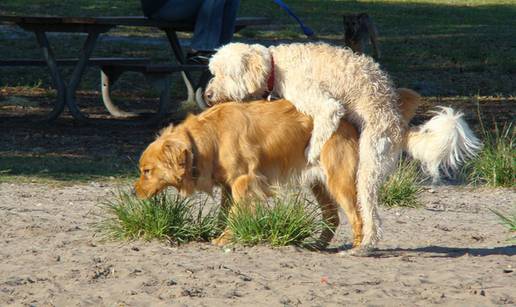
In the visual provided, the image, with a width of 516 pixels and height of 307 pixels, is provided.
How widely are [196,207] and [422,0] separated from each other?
73.9ft

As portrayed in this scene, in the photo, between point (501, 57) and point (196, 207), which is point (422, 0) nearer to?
point (501, 57)

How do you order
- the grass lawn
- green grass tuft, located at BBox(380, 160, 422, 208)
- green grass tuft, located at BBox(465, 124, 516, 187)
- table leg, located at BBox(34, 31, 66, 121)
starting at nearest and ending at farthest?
1. green grass tuft, located at BBox(380, 160, 422, 208)
2. green grass tuft, located at BBox(465, 124, 516, 187)
3. the grass lawn
4. table leg, located at BBox(34, 31, 66, 121)

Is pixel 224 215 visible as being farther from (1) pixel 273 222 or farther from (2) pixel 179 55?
(2) pixel 179 55

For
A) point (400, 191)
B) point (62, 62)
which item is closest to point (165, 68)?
point (62, 62)

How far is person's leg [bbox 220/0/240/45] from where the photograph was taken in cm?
1102

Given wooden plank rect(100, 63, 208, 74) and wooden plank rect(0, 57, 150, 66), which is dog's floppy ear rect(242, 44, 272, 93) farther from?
wooden plank rect(0, 57, 150, 66)

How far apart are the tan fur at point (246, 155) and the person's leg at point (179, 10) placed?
489cm

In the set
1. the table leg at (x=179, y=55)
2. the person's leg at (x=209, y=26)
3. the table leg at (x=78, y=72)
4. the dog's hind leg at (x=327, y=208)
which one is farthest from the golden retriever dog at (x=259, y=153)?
the table leg at (x=179, y=55)

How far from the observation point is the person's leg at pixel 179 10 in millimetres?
11169

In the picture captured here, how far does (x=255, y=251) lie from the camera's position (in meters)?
6.31

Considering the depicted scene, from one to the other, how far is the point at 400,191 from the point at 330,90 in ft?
8.19

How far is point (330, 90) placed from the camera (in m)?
6.25

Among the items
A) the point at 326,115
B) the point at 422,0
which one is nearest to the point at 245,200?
the point at 326,115

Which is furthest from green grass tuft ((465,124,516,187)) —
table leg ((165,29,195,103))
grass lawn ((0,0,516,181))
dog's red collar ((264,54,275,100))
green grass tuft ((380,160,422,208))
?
table leg ((165,29,195,103))
